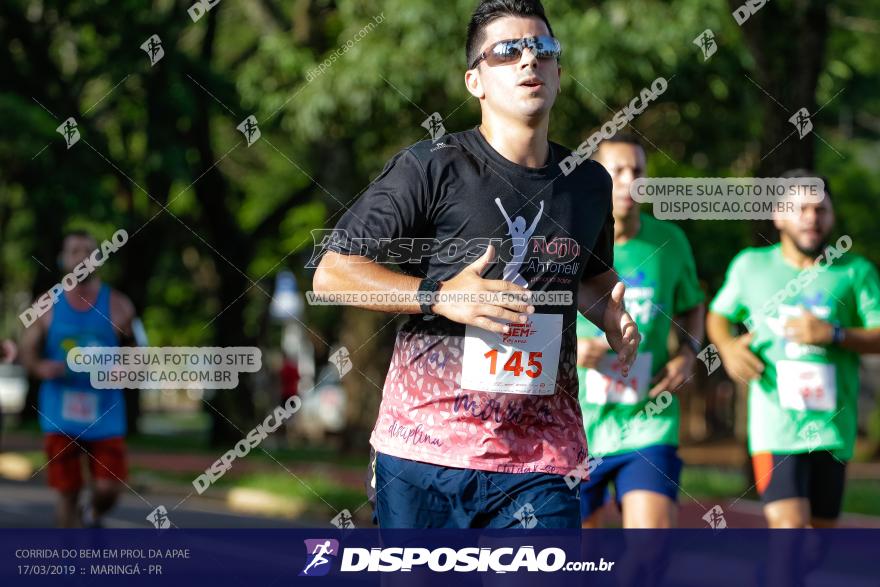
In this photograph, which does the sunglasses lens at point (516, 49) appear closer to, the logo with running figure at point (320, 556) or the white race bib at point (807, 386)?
the logo with running figure at point (320, 556)

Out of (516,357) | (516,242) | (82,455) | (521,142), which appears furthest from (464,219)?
(82,455)

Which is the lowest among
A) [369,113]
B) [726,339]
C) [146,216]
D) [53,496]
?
[726,339]

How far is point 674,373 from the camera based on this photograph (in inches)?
234

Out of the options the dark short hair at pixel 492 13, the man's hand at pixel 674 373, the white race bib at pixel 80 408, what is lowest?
the man's hand at pixel 674 373

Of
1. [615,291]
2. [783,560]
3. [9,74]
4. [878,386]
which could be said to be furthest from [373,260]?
[878,386]

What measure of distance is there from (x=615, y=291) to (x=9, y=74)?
15.3 m

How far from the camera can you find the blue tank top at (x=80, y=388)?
26.6 feet

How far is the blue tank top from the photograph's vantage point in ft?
26.6

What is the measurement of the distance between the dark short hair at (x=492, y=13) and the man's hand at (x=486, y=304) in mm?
720

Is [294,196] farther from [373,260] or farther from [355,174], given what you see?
[373,260]

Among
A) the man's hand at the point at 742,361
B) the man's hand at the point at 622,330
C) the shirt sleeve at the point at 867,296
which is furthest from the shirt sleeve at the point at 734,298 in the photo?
the man's hand at the point at 622,330

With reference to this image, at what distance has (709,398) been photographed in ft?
115

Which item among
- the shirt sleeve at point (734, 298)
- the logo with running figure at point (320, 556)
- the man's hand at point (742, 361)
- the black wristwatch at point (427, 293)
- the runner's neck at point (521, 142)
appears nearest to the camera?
the black wristwatch at point (427, 293)

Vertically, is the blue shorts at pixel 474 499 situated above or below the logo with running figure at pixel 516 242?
below
